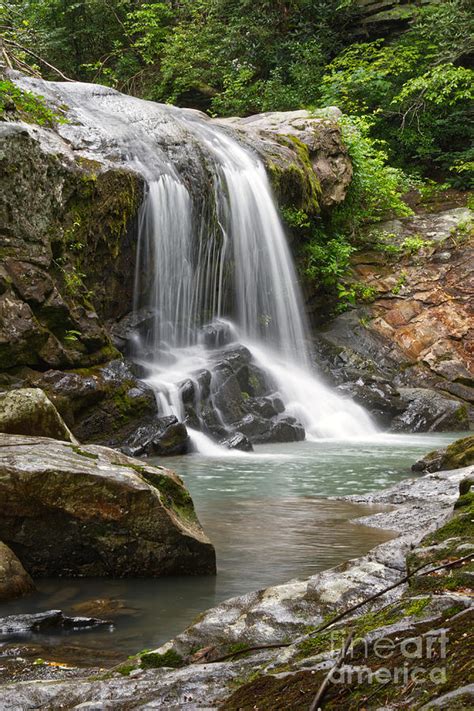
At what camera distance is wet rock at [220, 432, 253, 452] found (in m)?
11.3

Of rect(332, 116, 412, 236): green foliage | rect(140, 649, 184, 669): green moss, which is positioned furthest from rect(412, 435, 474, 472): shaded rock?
rect(332, 116, 412, 236): green foliage

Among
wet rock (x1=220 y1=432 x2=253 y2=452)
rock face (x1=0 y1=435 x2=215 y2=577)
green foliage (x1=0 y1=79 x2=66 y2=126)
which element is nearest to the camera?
rock face (x1=0 y1=435 x2=215 y2=577)

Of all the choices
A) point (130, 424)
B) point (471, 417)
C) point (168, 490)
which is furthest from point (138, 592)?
point (471, 417)

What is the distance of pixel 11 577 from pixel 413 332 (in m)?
13.6

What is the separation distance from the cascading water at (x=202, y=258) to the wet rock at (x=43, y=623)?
24.9 ft

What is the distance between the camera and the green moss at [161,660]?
2762 millimetres

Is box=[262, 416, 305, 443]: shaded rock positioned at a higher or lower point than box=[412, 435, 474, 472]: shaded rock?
higher

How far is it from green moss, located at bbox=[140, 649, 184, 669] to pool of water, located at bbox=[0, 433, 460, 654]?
79 cm

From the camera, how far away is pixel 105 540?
15.8ft

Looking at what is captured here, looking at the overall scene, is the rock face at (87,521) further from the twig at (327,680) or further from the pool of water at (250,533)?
the twig at (327,680)

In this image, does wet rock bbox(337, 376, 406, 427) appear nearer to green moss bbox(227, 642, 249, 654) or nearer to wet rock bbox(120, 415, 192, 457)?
wet rock bbox(120, 415, 192, 457)

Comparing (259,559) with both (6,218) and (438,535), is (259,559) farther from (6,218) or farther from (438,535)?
(6,218)

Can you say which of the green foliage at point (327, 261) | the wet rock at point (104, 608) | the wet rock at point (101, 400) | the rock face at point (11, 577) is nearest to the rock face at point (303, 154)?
the green foliage at point (327, 261)

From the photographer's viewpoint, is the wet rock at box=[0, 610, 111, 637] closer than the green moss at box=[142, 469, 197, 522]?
Yes
